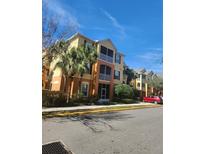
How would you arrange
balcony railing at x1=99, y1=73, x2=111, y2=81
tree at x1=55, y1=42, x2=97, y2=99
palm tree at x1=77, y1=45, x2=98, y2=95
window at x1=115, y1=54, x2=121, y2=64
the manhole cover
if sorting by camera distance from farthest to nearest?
1. window at x1=115, y1=54, x2=121, y2=64
2. balcony railing at x1=99, y1=73, x2=111, y2=81
3. palm tree at x1=77, y1=45, x2=98, y2=95
4. tree at x1=55, y1=42, x2=97, y2=99
5. the manhole cover

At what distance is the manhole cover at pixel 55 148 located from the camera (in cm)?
305

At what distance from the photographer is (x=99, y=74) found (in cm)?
1730

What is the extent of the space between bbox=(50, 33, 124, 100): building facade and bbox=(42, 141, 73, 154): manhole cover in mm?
10691

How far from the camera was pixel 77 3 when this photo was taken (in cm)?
462

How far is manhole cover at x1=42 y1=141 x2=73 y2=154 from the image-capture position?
3.05 m

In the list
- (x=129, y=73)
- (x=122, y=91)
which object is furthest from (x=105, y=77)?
(x=129, y=73)

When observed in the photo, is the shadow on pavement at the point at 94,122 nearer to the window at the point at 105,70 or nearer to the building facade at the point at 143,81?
the window at the point at 105,70

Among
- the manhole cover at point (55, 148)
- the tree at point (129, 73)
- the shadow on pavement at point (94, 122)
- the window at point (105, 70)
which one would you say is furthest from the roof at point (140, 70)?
the manhole cover at point (55, 148)

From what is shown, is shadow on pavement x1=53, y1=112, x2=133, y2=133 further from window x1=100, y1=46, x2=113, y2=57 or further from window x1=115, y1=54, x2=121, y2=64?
window x1=115, y1=54, x2=121, y2=64

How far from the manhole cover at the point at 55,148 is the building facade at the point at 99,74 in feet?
35.1

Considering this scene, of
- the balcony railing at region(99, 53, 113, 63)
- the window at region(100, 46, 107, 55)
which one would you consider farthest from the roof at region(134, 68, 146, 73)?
the window at region(100, 46, 107, 55)
